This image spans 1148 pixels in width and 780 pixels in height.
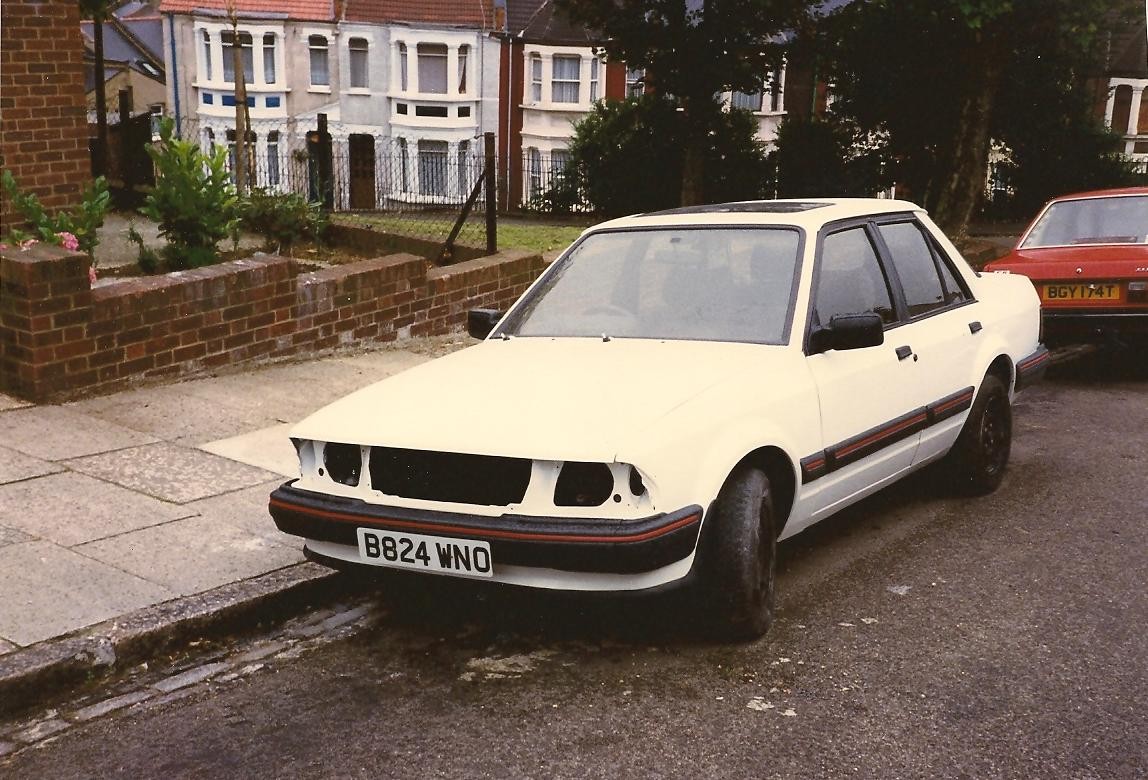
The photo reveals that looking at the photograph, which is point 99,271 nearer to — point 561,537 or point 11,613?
point 11,613

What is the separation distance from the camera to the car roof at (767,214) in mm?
5691

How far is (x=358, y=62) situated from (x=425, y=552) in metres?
47.4

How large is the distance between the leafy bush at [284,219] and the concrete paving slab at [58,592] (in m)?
8.86

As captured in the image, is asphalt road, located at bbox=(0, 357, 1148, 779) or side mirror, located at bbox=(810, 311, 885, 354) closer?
asphalt road, located at bbox=(0, 357, 1148, 779)

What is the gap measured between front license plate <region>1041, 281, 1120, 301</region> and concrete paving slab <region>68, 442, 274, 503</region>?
21.1 feet

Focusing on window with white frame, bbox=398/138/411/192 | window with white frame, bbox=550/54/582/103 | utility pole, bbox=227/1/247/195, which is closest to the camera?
window with white frame, bbox=398/138/411/192

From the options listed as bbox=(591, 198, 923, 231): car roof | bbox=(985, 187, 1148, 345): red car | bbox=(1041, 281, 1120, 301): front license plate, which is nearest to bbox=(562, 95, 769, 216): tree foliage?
bbox=(985, 187, 1148, 345): red car

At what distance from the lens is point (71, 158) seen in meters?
11.6

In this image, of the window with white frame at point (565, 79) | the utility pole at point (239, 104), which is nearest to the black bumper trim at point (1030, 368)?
the utility pole at point (239, 104)

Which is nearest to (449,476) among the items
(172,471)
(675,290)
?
(675,290)

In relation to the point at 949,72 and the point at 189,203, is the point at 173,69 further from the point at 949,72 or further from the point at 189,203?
the point at 189,203

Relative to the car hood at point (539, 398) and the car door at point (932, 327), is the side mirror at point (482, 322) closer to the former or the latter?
the car hood at point (539, 398)

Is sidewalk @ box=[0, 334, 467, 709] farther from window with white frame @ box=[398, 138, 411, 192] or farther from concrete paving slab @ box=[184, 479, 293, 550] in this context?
window with white frame @ box=[398, 138, 411, 192]

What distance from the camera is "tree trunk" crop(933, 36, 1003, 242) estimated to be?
19672mm
